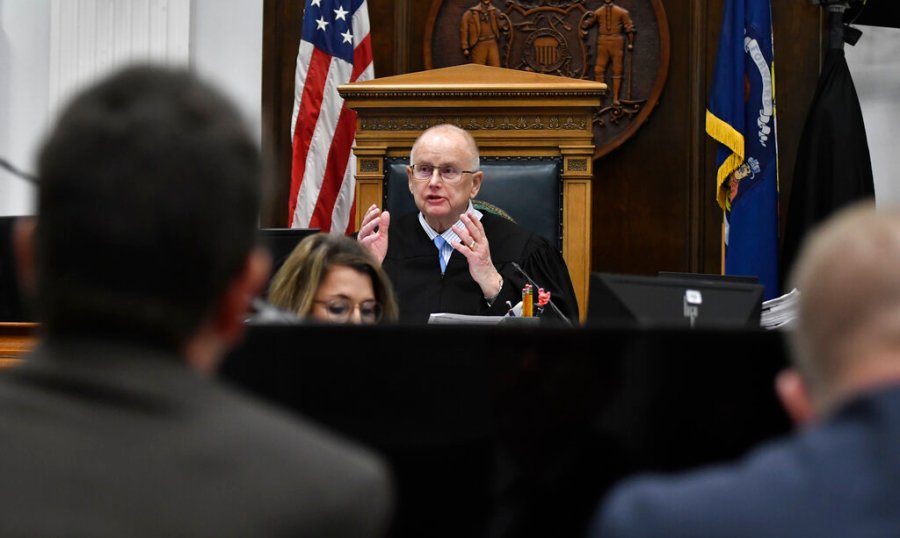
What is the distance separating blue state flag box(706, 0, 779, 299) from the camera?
5.94m

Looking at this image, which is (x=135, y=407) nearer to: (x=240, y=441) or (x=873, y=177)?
(x=240, y=441)

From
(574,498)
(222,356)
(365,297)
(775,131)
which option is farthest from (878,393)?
(775,131)

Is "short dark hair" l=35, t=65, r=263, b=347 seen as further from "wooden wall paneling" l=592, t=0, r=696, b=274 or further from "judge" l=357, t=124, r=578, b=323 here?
"wooden wall paneling" l=592, t=0, r=696, b=274

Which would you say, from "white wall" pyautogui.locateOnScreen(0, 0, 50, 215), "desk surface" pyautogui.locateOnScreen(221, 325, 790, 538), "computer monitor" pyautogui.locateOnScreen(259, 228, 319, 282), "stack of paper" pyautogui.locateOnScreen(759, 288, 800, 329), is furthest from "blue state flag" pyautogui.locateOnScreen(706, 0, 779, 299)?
"desk surface" pyautogui.locateOnScreen(221, 325, 790, 538)

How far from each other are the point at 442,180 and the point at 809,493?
4.00 meters

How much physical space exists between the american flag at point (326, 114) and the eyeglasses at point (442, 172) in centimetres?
124

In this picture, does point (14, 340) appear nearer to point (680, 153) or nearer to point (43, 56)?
point (43, 56)

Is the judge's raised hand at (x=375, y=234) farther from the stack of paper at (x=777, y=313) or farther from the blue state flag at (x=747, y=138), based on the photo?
the blue state flag at (x=747, y=138)

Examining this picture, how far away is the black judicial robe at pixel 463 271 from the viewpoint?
15.7ft

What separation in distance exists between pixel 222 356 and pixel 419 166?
3.43m

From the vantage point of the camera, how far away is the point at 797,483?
1.01m

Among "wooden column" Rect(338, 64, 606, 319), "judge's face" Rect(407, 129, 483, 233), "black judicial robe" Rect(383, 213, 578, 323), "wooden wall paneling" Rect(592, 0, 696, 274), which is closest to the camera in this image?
"black judicial robe" Rect(383, 213, 578, 323)

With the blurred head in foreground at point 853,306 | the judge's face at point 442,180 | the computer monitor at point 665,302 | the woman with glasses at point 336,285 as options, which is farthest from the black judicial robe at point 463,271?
the blurred head in foreground at point 853,306

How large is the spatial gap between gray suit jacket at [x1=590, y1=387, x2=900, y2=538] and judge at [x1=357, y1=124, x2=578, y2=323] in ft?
11.9
